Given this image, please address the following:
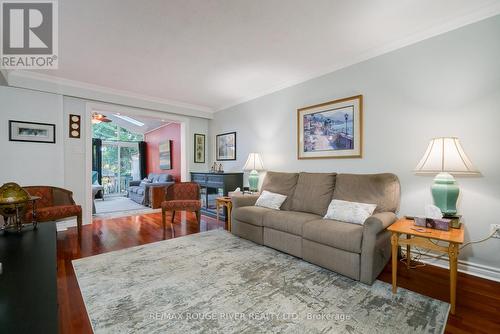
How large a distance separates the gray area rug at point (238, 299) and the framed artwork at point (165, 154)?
456 centimetres

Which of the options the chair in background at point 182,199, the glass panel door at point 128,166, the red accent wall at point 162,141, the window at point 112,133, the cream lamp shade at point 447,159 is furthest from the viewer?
the glass panel door at point 128,166

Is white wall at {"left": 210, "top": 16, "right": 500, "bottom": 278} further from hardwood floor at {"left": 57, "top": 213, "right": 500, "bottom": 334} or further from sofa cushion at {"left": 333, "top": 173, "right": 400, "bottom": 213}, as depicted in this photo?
hardwood floor at {"left": 57, "top": 213, "right": 500, "bottom": 334}

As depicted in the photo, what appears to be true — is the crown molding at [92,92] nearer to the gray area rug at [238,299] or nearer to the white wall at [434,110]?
the gray area rug at [238,299]

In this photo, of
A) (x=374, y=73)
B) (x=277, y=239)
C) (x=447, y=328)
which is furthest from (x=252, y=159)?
(x=447, y=328)

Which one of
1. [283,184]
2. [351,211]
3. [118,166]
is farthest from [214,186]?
[118,166]

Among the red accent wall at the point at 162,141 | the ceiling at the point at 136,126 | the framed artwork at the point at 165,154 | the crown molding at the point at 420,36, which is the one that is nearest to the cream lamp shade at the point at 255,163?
the crown molding at the point at 420,36

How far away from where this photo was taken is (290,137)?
390 cm

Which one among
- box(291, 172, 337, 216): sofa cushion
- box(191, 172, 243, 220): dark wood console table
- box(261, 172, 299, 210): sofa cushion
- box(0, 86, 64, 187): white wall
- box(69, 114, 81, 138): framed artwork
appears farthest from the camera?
box(191, 172, 243, 220): dark wood console table

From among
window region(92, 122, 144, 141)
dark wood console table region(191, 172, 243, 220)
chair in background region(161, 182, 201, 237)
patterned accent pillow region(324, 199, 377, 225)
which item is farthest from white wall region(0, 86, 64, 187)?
window region(92, 122, 144, 141)

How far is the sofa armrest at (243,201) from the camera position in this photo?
11.4ft

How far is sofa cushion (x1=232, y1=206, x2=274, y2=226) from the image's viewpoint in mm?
3066

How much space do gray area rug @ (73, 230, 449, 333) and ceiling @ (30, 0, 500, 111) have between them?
Answer: 8.14ft

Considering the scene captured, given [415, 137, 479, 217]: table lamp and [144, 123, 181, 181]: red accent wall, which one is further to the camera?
[144, 123, 181, 181]: red accent wall

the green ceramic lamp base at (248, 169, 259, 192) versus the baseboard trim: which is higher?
the green ceramic lamp base at (248, 169, 259, 192)
